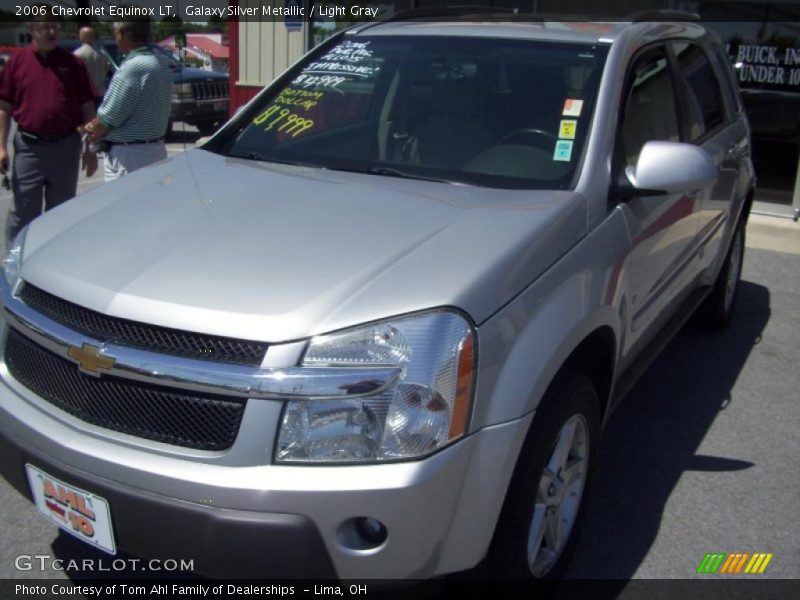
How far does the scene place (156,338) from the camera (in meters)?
2.23

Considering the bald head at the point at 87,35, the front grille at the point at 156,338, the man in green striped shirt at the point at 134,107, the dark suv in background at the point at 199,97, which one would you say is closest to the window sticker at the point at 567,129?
the front grille at the point at 156,338

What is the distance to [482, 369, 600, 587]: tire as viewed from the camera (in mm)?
2402

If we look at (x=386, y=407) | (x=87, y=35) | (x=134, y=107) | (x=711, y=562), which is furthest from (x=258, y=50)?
(x=386, y=407)

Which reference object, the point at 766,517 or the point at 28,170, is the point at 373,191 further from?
the point at 28,170

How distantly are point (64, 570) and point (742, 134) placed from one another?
4.15 metres

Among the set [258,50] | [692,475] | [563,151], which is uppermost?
[563,151]

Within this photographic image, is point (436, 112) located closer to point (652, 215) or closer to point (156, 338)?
point (652, 215)

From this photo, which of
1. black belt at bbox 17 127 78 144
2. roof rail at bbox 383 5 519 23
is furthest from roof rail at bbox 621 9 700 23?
black belt at bbox 17 127 78 144

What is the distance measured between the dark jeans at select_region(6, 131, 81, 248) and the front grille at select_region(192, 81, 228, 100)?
803 cm

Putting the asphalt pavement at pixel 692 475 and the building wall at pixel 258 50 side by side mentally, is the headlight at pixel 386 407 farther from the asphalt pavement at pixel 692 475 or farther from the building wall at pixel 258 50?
the building wall at pixel 258 50

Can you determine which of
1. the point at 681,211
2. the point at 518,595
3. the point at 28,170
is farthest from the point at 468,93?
the point at 28,170

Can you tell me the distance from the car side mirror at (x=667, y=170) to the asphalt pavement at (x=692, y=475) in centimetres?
124

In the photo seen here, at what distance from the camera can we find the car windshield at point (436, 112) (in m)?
3.17

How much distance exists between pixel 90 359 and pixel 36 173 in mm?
3657
